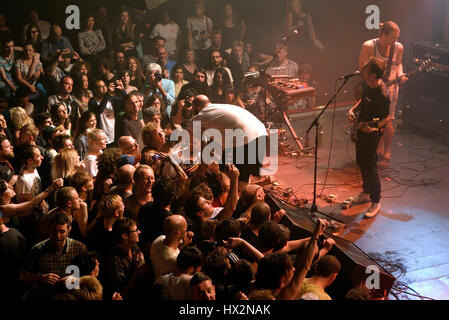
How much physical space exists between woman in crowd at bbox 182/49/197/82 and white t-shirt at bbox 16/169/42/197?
485 centimetres

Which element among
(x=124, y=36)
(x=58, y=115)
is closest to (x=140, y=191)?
(x=58, y=115)

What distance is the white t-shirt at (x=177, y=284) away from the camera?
128 inches

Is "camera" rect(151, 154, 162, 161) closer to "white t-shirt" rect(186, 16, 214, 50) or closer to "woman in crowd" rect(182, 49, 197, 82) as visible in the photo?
"woman in crowd" rect(182, 49, 197, 82)

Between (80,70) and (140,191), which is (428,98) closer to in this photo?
(80,70)

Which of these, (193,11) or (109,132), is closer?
(109,132)

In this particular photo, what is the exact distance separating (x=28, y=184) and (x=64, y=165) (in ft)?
1.07

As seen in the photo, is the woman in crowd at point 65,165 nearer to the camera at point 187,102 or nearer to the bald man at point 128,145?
the bald man at point 128,145

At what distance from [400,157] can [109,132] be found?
4012mm

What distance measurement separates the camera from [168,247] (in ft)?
11.8

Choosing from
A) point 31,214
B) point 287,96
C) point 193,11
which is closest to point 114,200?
point 31,214

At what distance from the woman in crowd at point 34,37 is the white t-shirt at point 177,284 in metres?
5.99

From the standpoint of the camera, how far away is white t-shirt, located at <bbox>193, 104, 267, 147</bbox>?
5461mm

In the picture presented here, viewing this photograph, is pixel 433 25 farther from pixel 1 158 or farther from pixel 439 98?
pixel 1 158

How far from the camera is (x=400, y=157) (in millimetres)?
7711
